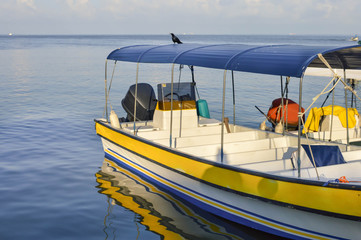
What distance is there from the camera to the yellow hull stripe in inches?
253

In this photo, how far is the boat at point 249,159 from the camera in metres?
6.77

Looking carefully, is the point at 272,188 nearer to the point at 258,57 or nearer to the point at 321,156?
the point at 321,156

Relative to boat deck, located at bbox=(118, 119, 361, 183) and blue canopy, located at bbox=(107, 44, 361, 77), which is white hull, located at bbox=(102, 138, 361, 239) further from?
blue canopy, located at bbox=(107, 44, 361, 77)

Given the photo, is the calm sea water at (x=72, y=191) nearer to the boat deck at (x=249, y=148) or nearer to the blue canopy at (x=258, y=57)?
the boat deck at (x=249, y=148)

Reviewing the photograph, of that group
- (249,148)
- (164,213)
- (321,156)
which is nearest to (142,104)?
(249,148)

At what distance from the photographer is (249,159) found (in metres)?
9.23

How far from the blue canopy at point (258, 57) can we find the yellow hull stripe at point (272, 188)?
65.4 inches

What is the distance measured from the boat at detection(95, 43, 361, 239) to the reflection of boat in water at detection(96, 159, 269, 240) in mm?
176

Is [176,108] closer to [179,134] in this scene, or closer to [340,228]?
[179,134]

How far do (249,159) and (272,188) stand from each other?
2.15m

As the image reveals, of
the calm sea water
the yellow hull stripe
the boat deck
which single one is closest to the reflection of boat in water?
the calm sea water

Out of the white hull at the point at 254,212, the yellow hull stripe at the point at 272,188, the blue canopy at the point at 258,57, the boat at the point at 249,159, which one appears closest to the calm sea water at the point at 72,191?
the white hull at the point at 254,212

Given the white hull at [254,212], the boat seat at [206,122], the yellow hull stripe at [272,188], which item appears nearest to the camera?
the yellow hull stripe at [272,188]

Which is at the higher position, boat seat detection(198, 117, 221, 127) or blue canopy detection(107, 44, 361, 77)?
blue canopy detection(107, 44, 361, 77)
